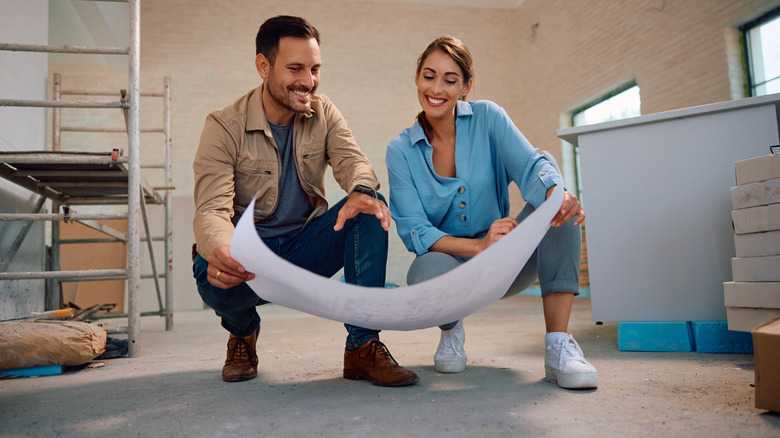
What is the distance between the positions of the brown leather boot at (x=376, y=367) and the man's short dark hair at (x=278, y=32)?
89 cm

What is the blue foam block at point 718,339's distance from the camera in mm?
1806

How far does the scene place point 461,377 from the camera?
1.51 metres

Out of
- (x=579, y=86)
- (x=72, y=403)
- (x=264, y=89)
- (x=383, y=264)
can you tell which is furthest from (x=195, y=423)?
(x=579, y=86)

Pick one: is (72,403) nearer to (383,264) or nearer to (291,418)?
(291,418)

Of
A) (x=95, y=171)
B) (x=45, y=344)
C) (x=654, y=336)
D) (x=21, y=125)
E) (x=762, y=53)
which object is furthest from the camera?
(x=762, y=53)

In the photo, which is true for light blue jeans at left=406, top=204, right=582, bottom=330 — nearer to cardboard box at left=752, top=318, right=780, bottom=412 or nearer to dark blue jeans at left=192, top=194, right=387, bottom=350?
dark blue jeans at left=192, top=194, right=387, bottom=350

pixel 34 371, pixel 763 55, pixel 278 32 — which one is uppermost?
pixel 763 55

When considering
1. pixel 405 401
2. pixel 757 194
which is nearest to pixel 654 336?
pixel 757 194

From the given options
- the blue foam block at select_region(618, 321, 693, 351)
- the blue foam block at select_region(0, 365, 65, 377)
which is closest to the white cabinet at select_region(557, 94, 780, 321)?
the blue foam block at select_region(618, 321, 693, 351)

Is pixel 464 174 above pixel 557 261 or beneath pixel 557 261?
above

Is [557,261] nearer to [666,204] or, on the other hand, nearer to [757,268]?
[757,268]

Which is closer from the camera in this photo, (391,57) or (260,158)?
(260,158)

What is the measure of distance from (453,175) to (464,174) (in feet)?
0.20

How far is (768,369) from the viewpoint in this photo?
40.9 inches
